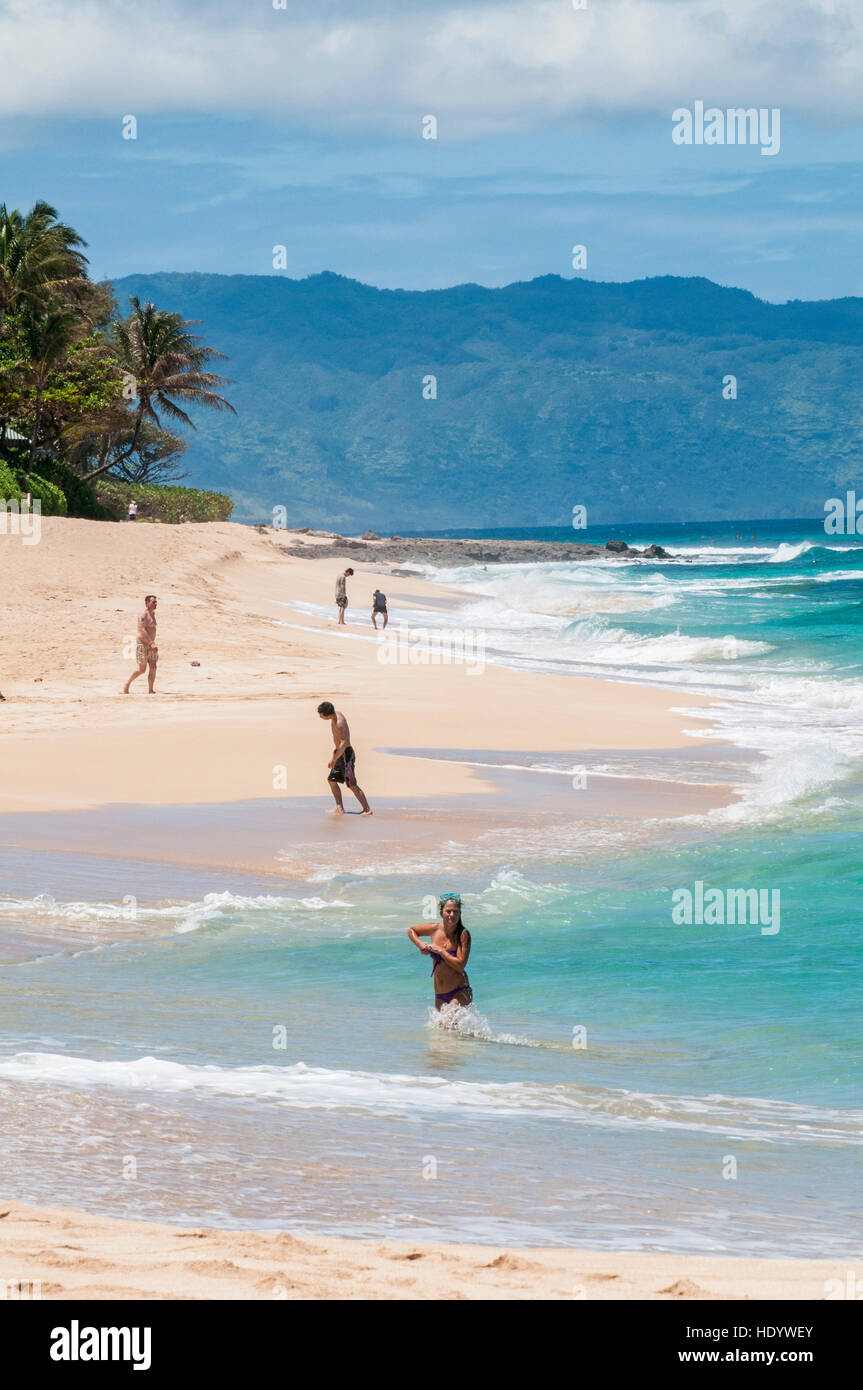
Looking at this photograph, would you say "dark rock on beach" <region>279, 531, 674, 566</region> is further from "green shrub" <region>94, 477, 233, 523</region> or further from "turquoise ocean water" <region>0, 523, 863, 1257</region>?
"turquoise ocean water" <region>0, 523, 863, 1257</region>

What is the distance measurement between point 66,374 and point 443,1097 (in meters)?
40.6

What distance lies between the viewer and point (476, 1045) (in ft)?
25.9

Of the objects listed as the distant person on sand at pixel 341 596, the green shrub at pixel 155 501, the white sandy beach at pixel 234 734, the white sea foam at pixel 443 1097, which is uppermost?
the green shrub at pixel 155 501

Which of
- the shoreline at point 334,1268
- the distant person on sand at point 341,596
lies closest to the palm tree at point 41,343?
the distant person on sand at point 341,596

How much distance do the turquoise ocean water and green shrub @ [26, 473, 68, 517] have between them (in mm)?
29685

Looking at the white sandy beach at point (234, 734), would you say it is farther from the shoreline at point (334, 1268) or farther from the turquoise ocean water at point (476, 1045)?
the turquoise ocean water at point (476, 1045)

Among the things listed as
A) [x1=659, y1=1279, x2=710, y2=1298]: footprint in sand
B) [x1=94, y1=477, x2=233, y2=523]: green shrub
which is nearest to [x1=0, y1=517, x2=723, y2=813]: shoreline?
[x1=659, y1=1279, x2=710, y2=1298]: footprint in sand

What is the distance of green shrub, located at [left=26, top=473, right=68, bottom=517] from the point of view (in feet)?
134

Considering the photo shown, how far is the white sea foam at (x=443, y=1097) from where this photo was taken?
6668 millimetres

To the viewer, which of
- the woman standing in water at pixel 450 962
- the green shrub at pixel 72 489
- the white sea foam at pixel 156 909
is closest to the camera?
the woman standing in water at pixel 450 962

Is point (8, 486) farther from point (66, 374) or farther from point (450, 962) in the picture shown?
point (450, 962)

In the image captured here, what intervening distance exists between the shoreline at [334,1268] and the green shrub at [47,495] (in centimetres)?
3742

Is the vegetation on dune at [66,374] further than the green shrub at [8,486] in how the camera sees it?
Yes
